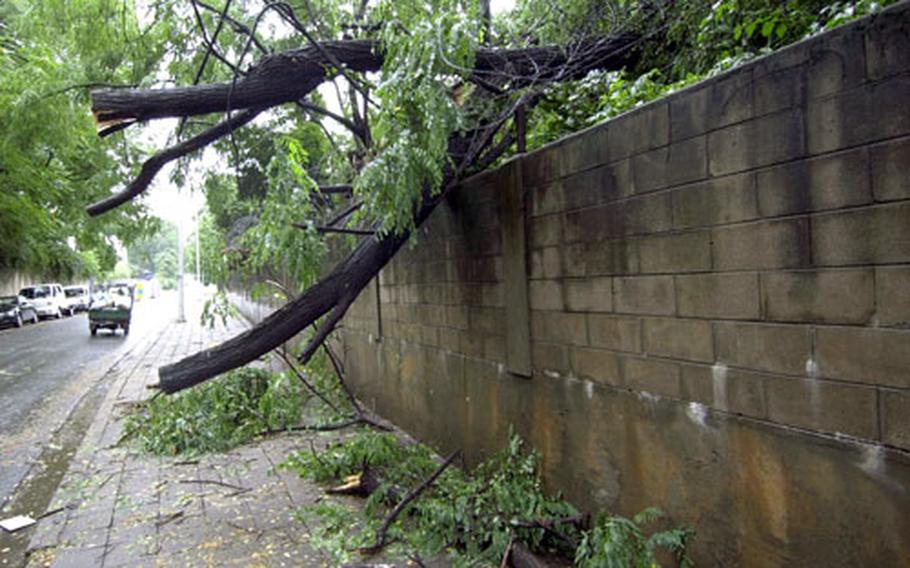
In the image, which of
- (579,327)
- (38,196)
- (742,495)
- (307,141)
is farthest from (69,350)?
(742,495)

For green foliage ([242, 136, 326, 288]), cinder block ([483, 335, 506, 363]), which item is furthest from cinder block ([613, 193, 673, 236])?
green foliage ([242, 136, 326, 288])

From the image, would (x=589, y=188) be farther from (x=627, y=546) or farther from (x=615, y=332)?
(x=627, y=546)

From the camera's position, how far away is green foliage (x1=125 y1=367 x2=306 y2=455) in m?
6.77

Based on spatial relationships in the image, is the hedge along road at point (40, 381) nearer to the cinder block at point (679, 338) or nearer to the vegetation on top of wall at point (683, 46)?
the cinder block at point (679, 338)

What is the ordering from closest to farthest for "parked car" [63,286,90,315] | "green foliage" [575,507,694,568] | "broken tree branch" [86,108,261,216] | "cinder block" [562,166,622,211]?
1. "green foliage" [575,507,694,568]
2. "cinder block" [562,166,622,211]
3. "broken tree branch" [86,108,261,216]
4. "parked car" [63,286,90,315]

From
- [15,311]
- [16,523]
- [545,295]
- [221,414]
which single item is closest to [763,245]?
[545,295]

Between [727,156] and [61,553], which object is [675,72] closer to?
[727,156]

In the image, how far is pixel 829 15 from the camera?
339cm

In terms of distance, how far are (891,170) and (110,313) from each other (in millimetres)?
22591

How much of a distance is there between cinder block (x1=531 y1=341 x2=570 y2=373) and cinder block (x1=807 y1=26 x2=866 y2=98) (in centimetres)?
206

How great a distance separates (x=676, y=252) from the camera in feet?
9.77

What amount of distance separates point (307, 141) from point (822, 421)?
9950mm

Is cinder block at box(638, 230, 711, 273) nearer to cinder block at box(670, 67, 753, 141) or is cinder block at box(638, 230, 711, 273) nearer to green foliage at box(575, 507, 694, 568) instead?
cinder block at box(670, 67, 753, 141)

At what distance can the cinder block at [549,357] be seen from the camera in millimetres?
3916
